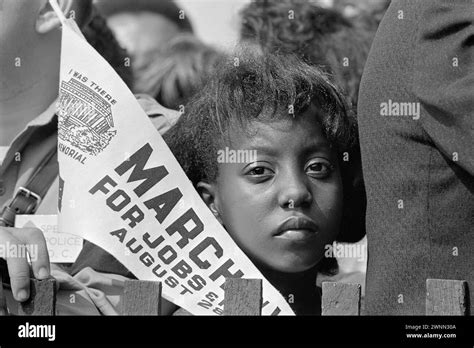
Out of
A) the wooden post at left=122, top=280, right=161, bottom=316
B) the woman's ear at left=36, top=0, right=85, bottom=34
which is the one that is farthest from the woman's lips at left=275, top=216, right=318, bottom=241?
the woman's ear at left=36, top=0, right=85, bottom=34

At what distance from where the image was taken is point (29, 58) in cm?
289

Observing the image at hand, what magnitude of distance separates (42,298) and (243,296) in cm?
62

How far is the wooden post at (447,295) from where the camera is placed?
2410 mm

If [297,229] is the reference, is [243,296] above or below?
below

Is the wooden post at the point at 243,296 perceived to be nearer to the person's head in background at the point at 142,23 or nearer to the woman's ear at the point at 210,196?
the woman's ear at the point at 210,196

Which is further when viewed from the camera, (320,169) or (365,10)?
(365,10)

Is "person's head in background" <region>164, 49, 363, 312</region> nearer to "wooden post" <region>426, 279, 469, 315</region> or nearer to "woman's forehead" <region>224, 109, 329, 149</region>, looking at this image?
"woman's forehead" <region>224, 109, 329, 149</region>

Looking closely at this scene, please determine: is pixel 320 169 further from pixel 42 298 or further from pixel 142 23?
pixel 42 298

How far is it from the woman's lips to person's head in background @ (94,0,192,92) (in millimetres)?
695

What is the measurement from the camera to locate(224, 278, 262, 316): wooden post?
2.60 m

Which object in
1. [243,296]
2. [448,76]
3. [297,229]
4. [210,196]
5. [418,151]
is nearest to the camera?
[448,76]

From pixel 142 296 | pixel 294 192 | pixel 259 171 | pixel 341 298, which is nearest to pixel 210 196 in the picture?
pixel 259 171
